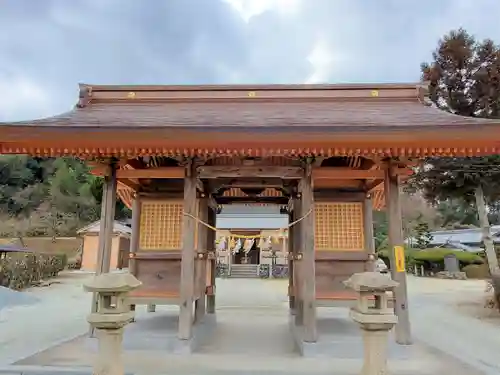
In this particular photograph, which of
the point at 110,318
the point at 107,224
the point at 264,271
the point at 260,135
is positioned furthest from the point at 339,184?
the point at 264,271

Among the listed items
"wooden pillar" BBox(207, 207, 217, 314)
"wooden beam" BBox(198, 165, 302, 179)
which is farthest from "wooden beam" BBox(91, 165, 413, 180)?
"wooden pillar" BBox(207, 207, 217, 314)

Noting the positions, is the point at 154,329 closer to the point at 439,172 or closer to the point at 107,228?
the point at 107,228

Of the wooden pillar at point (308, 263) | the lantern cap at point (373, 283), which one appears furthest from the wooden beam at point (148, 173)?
the lantern cap at point (373, 283)

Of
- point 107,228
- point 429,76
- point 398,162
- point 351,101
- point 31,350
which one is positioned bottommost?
point 31,350

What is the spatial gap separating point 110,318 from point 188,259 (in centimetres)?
241

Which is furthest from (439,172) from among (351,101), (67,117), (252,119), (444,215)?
(444,215)

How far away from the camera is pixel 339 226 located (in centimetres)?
687

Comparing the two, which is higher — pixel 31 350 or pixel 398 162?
pixel 398 162

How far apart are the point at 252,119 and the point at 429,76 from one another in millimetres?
9011

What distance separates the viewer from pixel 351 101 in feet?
24.2

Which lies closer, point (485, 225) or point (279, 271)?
point (485, 225)

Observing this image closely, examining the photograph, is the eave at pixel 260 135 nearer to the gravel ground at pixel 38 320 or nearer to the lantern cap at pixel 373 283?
the lantern cap at pixel 373 283

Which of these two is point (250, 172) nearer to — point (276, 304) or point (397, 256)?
point (397, 256)

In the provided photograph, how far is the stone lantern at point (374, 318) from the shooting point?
3.77 metres
